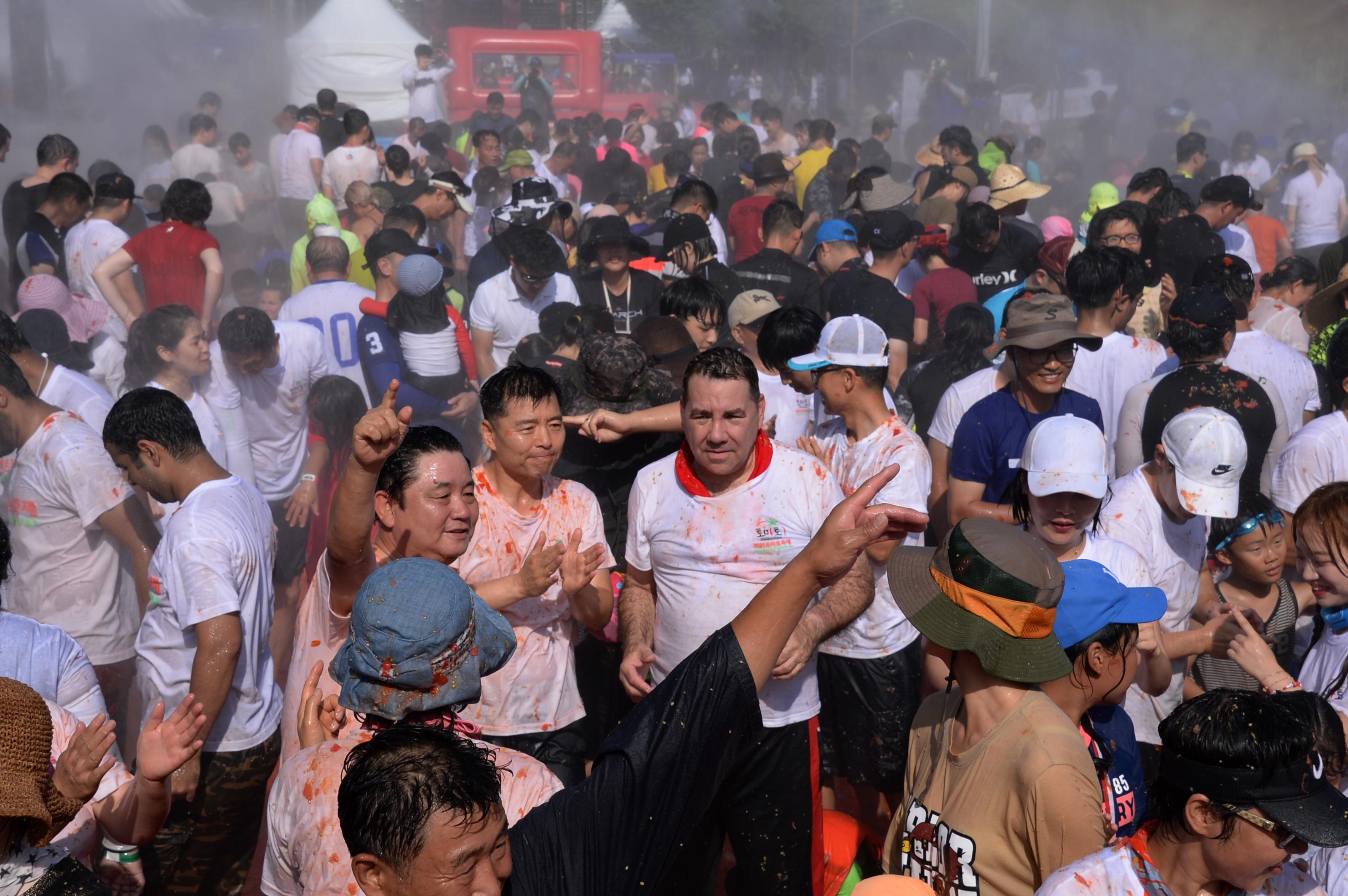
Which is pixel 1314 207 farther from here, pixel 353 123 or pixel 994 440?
pixel 353 123

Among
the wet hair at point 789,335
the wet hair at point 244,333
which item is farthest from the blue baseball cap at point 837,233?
the wet hair at point 244,333

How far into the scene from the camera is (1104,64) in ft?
84.2

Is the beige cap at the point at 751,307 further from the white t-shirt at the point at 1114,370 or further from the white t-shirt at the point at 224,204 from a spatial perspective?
the white t-shirt at the point at 224,204

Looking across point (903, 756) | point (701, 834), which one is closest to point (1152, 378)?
point (903, 756)

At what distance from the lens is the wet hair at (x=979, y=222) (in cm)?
714

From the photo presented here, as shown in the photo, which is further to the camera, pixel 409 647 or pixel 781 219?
pixel 781 219

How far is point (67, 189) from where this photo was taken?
7547mm

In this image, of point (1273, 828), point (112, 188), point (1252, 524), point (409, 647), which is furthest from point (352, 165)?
point (1273, 828)

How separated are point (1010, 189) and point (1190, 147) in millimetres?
5574

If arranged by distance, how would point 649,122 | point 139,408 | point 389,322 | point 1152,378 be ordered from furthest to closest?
1. point 649,122
2. point 389,322
3. point 1152,378
4. point 139,408

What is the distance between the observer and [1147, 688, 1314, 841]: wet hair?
6.11 feet

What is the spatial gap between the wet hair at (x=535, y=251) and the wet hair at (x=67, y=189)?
3.70m

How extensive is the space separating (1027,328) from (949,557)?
7.52 feet

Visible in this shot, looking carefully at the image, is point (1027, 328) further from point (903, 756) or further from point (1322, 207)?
point (1322, 207)
